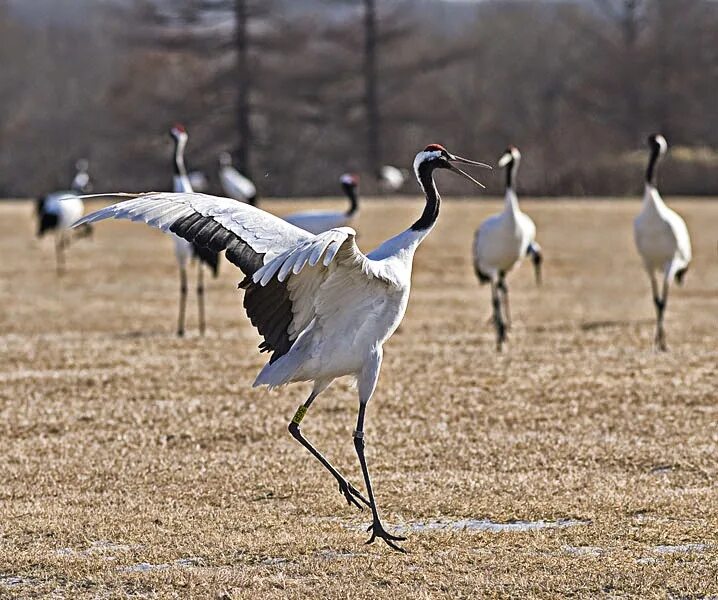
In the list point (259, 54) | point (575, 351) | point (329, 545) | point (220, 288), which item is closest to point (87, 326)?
point (220, 288)

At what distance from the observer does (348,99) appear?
4556cm

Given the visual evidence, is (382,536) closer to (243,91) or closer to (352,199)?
(352,199)

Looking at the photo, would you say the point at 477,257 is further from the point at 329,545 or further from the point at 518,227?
the point at 329,545

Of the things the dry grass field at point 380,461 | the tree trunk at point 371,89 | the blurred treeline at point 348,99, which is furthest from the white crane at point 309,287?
the tree trunk at point 371,89

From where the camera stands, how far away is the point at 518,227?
1080 centimetres

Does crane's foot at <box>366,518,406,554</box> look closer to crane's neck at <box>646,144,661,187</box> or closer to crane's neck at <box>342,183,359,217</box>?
crane's neck at <box>646,144,661,187</box>

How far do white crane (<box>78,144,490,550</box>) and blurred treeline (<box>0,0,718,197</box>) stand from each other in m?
28.4

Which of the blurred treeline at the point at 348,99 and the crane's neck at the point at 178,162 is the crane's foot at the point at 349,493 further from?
the blurred treeline at the point at 348,99

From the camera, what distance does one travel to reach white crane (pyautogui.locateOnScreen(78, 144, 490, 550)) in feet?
16.7

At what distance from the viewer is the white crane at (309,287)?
5086 mm

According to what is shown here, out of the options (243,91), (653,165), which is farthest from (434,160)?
(243,91)

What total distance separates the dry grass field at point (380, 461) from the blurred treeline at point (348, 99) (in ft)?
76.7

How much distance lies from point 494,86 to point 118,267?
39.7 meters

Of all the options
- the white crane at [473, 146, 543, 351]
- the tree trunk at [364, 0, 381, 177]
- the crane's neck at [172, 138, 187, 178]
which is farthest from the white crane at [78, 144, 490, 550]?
the tree trunk at [364, 0, 381, 177]
